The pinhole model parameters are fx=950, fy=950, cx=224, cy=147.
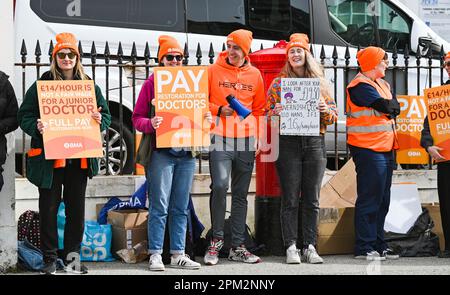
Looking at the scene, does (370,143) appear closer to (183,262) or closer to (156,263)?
(183,262)

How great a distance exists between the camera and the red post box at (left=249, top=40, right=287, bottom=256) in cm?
827

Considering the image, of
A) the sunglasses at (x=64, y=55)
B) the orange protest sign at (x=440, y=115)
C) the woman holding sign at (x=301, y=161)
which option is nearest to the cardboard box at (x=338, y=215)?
the woman holding sign at (x=301, y=161)

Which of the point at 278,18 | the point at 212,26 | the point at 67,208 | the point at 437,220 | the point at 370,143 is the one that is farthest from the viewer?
the point at 278,18

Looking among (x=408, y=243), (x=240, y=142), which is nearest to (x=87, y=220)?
(x=240, y=142)

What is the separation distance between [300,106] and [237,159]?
678 mm

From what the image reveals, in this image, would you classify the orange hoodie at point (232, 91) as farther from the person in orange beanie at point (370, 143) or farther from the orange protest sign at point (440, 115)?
the orange protest sign at point (440, 115)

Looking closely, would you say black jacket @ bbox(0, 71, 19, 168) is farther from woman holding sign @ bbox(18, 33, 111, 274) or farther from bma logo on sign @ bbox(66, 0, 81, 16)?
bma logo on sign @ bbox(66, 0, 81, 16)

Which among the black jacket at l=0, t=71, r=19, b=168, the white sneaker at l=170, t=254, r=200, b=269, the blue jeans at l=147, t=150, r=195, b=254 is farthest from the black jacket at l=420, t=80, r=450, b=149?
the black jacket at l=0, t=71, r=19, b=168

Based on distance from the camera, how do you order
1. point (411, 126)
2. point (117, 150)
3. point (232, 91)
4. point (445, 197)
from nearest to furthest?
1. point (232, 91)
2. point (445, 197)
3. point (411, 126)
4. point (117, 150)

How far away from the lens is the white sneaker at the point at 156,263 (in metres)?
7.50

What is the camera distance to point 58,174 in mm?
7340

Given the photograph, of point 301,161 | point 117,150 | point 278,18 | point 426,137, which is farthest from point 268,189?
point 278,18

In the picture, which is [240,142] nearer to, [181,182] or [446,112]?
[181,182]

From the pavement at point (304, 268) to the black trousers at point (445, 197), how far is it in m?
0.27
